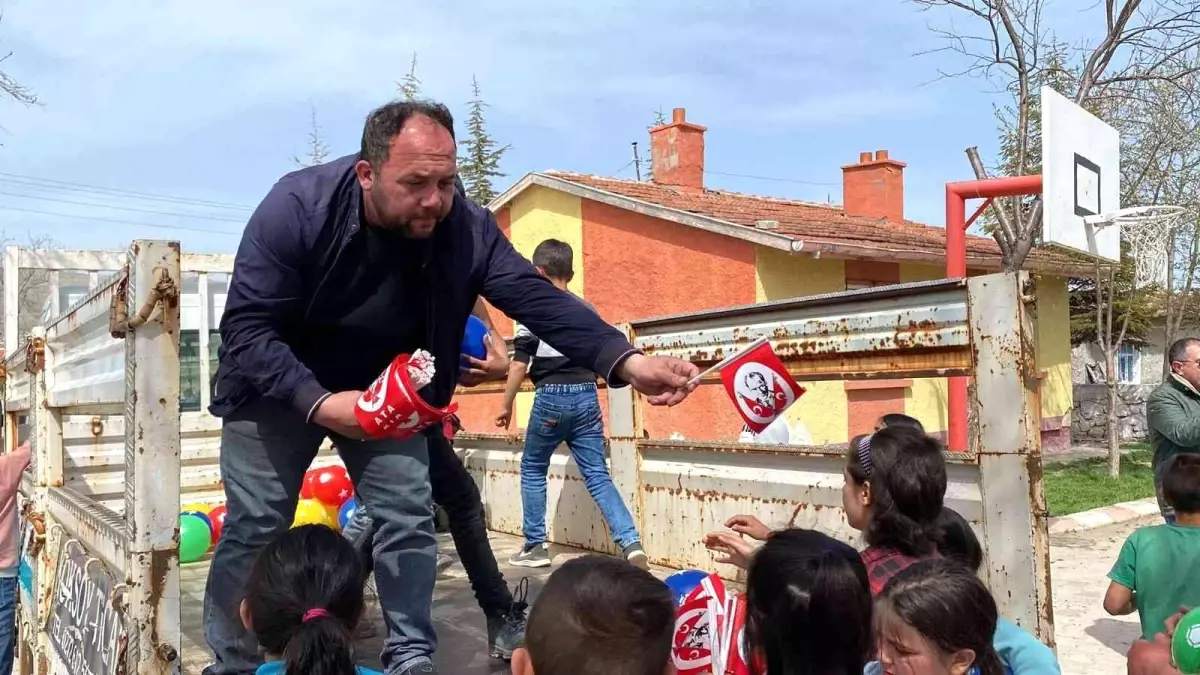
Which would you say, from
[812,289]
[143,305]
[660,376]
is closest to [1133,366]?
[812,289]

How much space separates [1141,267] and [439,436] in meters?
9.52

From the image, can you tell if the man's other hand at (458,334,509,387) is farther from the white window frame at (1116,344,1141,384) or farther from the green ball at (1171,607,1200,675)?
the white window frame at (1116,344,1141,384)

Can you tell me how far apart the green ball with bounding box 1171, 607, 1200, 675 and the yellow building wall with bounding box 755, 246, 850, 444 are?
9390 mm

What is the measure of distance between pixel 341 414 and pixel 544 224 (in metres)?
13.8

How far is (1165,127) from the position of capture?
44.6ft

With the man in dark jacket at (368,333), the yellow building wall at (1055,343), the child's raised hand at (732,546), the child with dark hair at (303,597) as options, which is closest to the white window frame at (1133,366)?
the yellow building wall at (1055,343)

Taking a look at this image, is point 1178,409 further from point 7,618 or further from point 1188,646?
point 7,618

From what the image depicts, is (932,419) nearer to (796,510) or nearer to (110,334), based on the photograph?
(796,510)

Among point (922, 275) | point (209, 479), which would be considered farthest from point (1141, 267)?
point (209, 479)

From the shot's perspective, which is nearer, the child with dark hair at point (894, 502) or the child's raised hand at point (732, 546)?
the child with dark hair at point (894, 502)

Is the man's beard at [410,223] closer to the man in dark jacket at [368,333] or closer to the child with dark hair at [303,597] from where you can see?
the man in dark jacket at [368,333]

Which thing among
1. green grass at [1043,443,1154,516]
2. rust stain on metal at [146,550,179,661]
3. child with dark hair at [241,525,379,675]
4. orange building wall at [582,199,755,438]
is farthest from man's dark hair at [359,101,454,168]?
orange building wall at [582,199,755,438]

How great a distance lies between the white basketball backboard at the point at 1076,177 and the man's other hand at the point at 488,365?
5469 mm

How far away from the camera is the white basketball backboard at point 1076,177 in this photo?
308 inches
